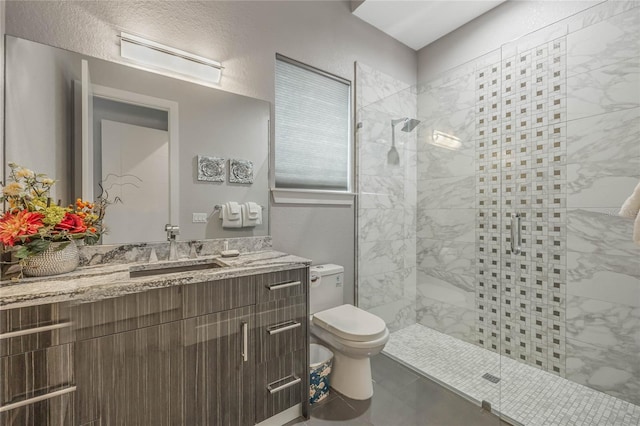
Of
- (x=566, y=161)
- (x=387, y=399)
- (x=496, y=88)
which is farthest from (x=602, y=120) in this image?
(x=387, y=399)

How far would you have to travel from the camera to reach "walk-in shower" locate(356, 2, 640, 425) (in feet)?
5.60

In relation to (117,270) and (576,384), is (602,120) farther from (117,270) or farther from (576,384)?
(117,270)

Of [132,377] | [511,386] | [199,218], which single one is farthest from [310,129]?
[511,386]

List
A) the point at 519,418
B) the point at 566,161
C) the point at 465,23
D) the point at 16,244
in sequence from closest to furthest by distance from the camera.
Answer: the point at 16,244, the point at 519,418, the point at 566,161, the point at 465,23

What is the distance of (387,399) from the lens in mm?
1812

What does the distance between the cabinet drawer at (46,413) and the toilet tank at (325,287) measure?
4.24ft

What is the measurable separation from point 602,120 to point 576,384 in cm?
167

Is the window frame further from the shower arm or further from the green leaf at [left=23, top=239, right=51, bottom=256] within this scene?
the green leaf at [left=23, top=239, right=51, bottom=256]

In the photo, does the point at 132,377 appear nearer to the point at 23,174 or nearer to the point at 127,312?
the point at 127,312

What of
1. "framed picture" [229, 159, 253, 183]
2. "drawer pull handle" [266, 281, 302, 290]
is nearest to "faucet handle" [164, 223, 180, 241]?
"framed picture" [229, 159, 253, 183]

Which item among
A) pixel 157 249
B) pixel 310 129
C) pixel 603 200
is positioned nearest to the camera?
pixel 157 249

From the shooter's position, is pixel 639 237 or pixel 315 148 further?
pixel 315 148

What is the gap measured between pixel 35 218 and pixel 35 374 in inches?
23.0

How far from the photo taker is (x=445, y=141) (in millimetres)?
2473
